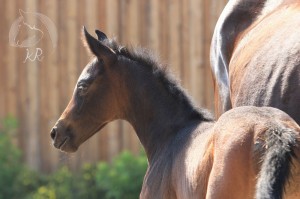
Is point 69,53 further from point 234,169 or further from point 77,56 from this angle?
point 234,169

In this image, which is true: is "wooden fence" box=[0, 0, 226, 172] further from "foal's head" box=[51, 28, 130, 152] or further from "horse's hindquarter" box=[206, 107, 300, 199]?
"horse's hindquarter" box=[206, 107, 300, 199]

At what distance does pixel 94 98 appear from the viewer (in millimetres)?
6152

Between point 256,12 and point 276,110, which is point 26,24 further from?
point 276,110

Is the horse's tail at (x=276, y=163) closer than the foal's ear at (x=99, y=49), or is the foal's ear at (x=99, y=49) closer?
the horse's tail at (x=276, y=163)

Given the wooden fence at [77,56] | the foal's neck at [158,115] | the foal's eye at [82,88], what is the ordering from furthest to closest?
the wooden fence at [77,56], the foal's eye at [82,88], the foal's neck at [158,115]

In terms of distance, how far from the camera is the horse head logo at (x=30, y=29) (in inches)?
392

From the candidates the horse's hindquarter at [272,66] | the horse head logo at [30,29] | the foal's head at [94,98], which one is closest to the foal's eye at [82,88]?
the foal's head at [94,98]

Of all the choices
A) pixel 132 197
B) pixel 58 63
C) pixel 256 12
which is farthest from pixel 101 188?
pixel 256 12

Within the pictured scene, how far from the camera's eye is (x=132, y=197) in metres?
9.62

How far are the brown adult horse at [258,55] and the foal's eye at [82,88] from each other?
2.70ft

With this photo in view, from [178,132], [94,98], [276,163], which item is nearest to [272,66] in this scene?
[276,163]

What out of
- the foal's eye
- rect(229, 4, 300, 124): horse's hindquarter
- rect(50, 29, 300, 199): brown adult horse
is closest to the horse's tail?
rect(50, 29, 300, 199): brown adult horse

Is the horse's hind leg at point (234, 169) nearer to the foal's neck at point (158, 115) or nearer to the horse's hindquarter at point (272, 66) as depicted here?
the horse's hindquarter at point (272, 66)

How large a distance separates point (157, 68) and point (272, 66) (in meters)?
1.36
